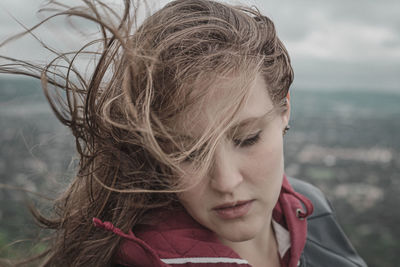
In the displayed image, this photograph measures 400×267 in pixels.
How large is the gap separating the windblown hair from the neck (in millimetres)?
708

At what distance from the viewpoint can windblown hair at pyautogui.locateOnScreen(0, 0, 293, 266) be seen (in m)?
2.02

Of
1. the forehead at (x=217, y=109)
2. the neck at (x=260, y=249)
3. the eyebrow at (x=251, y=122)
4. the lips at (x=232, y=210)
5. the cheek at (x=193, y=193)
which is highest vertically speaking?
the forehead at (x=217, y=109)

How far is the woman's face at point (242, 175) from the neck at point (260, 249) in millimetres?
557

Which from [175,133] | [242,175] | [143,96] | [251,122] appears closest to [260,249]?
[242,175]

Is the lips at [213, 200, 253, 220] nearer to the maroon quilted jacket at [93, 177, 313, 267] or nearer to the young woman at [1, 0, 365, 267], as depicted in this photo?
the young woman at [1, 0, 365, 267]

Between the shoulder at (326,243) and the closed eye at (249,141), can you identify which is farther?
the shoulder at (326,243)

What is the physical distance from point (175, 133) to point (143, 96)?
28cm

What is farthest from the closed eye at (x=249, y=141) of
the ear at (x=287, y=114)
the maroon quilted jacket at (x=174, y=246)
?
the maroon quilted jacket at (x=174, y=246)

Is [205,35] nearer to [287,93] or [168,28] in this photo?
[168,28]

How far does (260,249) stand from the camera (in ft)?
9.20

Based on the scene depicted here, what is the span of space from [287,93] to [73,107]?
141cm

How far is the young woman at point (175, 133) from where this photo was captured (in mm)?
2035

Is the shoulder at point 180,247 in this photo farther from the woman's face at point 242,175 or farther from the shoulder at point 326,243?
the shoulder at point 326,243

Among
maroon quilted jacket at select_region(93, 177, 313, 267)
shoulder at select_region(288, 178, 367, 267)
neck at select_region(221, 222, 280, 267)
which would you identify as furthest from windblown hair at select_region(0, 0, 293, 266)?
shoulder at select_region(288, 178, 367, 267)
